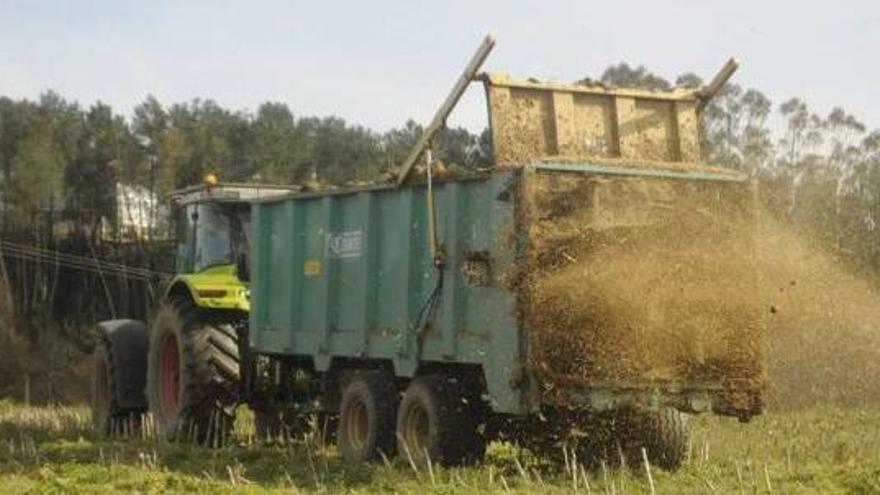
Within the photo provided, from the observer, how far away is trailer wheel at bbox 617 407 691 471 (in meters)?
9.35

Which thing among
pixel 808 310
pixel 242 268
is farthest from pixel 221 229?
pixel 808 310

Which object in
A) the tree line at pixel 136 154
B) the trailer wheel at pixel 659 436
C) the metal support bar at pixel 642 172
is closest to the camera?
the metal support bar at pixel 642 172

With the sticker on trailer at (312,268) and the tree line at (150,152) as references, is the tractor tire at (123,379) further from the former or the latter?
the tree line at (150,152)

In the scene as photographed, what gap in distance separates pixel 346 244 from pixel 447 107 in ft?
6.56

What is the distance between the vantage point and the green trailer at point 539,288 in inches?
333

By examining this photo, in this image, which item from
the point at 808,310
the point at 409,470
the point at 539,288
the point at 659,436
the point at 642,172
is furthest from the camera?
the point at 808,310

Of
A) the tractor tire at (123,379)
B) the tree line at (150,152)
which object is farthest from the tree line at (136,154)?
the tractor tire at (123,379)

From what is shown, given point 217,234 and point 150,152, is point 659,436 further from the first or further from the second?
point 150,152

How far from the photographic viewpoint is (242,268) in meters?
13.2

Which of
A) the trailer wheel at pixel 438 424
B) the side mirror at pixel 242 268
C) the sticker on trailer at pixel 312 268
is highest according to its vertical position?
the side mirror at pixel 242 268

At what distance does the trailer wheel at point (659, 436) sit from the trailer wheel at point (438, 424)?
106 centimetres

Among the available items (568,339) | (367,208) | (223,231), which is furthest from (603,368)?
(223,231)

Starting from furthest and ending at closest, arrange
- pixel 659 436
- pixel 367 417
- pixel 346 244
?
pixel 346 244
pixel 367 417
pixel 659 436

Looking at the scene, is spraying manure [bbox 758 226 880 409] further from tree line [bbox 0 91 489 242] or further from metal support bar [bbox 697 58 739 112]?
tree line [bbox 0 91 489 242]
